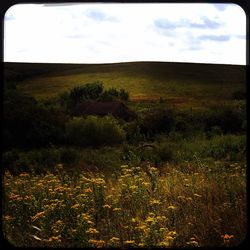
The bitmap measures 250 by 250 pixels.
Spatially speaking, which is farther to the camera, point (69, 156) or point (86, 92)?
point (69, 156)

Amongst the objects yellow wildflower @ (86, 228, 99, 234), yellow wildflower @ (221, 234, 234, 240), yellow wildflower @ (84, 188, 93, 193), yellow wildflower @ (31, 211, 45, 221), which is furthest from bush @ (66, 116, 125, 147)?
yellow wildflower @ (221, 234, 234, 240)

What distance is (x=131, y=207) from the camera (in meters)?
2.88

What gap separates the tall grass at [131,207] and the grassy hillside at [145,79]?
533mm

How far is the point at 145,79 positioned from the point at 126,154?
57 cm

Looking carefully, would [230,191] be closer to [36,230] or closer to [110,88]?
[110,88]

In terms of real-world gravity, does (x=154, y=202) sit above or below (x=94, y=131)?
below

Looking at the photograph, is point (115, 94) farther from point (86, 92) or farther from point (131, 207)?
point (131, 207)

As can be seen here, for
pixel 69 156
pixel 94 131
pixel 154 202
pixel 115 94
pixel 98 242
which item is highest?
pixel 115 94

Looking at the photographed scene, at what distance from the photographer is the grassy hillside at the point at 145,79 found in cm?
291

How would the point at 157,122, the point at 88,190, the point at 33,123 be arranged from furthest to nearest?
the point at 33,123, the point at 157,122, the point at 88,190

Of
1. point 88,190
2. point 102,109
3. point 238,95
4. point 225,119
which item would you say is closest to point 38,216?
point 88,190

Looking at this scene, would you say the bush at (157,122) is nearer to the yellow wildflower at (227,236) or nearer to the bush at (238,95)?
the bush at (238,95)

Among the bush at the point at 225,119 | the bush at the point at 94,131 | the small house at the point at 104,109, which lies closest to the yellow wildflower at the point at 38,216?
the bush at the point at 94,131

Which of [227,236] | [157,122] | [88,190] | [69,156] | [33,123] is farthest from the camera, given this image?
[69,156]
